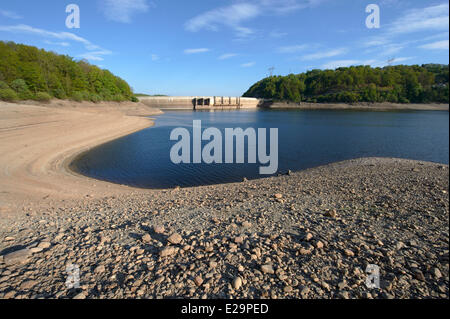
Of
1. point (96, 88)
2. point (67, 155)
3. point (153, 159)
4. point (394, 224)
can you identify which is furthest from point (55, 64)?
point (394, 224)

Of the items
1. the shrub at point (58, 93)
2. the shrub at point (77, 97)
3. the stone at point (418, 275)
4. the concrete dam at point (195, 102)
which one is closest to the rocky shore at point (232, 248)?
the stone at point (418, 275)

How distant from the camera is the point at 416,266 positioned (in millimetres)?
3592

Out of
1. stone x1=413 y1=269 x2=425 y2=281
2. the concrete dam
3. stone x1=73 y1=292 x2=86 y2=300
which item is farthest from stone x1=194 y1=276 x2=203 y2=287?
the concrete dam

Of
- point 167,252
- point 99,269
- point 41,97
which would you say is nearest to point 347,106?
point 41,97

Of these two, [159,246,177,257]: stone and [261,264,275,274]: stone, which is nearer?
[261,264,275,274]: stone

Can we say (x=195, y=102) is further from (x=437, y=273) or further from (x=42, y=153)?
(x=437, y=273)

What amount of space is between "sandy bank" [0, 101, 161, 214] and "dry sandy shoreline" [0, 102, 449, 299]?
30 centimetres

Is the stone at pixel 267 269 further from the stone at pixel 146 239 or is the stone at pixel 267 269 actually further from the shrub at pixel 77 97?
the shrub at pixel 77 97

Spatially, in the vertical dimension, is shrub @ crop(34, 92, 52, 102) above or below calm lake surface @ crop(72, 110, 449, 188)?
above

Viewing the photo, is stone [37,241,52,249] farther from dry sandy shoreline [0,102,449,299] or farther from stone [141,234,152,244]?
stone [141,234,152,244]

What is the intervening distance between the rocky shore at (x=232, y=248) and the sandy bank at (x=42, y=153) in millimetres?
2375

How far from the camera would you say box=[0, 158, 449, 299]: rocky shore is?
10.5 feet
